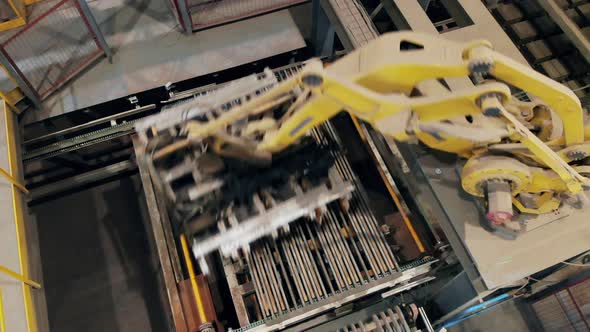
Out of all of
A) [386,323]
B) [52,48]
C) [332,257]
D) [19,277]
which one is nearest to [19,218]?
[19,277]

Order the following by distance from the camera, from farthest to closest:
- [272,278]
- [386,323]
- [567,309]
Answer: [567,309]
[386,323]
[272,278]

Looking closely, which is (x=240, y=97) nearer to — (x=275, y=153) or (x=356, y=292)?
(x=275, y=153)

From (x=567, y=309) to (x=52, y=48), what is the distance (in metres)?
7.53

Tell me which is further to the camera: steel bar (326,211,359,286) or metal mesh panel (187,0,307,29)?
metal mesh panel (187,0,307,29)

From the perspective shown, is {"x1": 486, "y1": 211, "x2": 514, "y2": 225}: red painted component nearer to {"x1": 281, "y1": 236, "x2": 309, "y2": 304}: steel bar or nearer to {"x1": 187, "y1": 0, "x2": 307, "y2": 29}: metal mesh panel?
{"x1": 281, "y1": 236, "x2": 309, "y2": 304}: steel bar

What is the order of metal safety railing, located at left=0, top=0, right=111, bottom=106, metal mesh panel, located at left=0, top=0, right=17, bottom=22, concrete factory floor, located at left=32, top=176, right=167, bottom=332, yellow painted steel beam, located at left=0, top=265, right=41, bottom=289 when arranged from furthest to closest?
concrete factory floor, located at left=32, top=176, right=167, bottom=332 → metal safety railing, located at left=0, top=0, right=111, bottom=106 → metal mesh panel, located at left=0, top=0, right=17, bottom=22 → yellow painted steel beam, located at left=0, top=265, right=41, bottom=289

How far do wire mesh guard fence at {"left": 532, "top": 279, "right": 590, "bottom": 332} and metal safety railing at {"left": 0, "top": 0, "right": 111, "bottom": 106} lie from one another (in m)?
6.72

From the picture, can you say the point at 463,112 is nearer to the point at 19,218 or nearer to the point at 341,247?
the point at 341,247

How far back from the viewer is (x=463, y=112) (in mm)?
3746

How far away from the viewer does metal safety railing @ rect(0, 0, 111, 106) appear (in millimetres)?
5922

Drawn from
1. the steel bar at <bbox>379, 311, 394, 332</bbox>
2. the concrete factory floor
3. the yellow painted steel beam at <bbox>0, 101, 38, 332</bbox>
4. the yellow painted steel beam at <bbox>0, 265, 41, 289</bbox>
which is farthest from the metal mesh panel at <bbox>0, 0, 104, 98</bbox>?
the steel bar at <bbox>379, 311, 394, 332</bbox>

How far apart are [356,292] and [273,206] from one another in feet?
3.87

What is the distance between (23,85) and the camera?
5586mm

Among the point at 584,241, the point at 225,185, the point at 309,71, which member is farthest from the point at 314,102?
the point at 584,241
